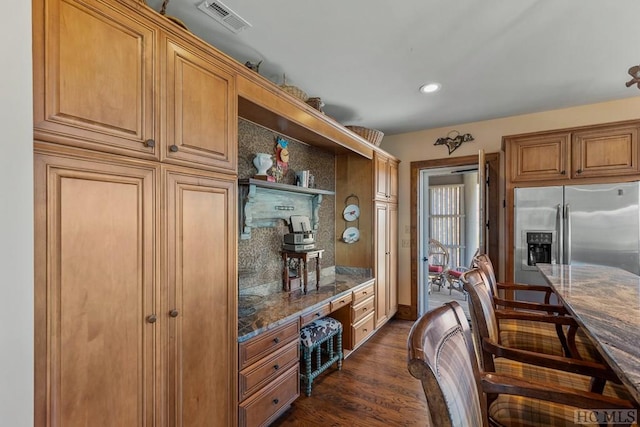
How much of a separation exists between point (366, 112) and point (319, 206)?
1.17 m

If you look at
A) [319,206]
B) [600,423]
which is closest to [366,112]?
[319,206]

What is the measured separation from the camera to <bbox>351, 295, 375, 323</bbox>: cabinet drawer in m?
2.93

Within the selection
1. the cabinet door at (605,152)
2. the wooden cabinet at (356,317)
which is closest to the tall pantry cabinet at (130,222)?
the wooden cabinet at (356,317)

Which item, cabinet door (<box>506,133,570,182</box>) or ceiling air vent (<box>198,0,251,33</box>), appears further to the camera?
cabinet door (<box>506,133,570,182</box>)

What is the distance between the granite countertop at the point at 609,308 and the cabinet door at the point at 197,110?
170 centimetres

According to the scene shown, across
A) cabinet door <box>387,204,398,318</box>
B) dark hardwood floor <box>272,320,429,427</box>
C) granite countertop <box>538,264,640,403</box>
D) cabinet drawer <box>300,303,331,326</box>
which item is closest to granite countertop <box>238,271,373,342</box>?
cabinet drawer <box>300,303,331,326</box>

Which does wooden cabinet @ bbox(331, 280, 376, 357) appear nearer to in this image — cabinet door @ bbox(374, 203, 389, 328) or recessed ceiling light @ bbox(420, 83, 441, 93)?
cabinet door @ bbox(374, 203, 389, 328)

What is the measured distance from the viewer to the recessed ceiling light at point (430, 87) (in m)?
2.63

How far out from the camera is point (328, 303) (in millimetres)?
2469

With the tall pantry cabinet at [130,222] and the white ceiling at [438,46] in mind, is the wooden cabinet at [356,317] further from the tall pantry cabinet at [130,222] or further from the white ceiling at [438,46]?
the white ceiling at [438,46]

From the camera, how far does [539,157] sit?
10.1 ft

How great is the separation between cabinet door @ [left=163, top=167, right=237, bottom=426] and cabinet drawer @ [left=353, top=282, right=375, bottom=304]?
1546mm

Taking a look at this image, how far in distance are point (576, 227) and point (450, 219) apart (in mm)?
3409

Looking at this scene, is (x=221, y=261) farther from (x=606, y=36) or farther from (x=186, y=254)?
(x=606, y=36)
